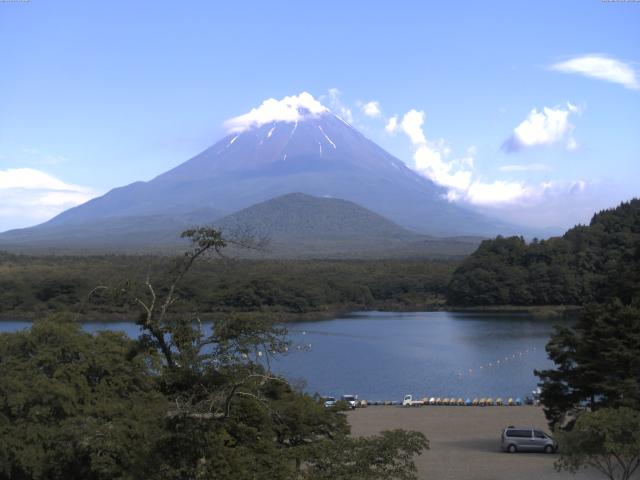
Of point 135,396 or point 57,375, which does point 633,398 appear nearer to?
point 135,396

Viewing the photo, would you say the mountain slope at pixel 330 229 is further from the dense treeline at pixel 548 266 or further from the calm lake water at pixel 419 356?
the calm lake water at pixel 419 356

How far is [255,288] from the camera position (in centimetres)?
4762

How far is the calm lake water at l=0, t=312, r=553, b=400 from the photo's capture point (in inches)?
970

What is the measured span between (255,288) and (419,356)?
18.4 meters

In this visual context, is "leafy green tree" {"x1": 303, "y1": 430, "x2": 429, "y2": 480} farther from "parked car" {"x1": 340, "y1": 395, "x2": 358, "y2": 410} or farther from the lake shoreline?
the lake shoreline

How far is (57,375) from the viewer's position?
11.4m

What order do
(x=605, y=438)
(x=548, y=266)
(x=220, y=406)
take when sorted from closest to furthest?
(x=220, y=406), (x=605, y=438), (x=548, y=266)

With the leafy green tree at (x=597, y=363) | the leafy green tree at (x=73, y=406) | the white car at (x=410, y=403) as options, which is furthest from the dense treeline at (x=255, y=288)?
the leafy green tree at (x=73, y=406)

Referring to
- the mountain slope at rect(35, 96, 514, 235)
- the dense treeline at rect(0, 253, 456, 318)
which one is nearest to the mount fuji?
the mountain slope at rect(35, 96, 514, 235)

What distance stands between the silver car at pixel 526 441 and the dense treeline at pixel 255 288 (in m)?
24.7

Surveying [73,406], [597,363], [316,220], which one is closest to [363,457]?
[73,406]

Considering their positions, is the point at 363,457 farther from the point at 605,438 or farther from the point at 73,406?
the point at 73,406

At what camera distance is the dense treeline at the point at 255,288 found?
150 ft

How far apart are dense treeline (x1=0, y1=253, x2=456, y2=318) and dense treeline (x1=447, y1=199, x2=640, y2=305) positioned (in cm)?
346
